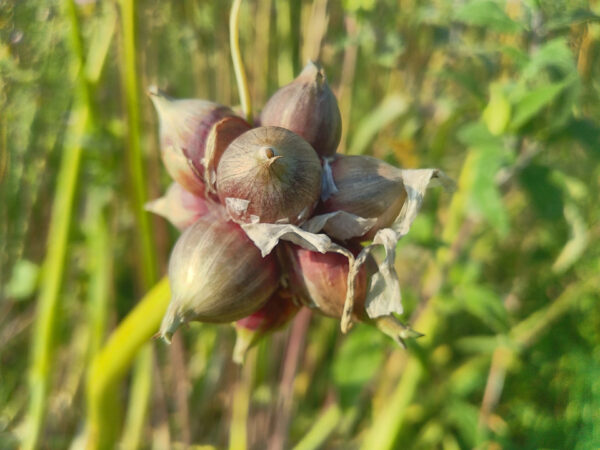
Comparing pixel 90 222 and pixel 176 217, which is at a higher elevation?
pixel 176 217

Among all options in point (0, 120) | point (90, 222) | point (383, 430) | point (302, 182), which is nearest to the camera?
point (302, 182)

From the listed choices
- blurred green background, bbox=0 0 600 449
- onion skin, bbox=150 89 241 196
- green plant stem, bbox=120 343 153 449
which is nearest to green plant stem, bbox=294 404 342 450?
blurred green background, bbox=0 0 600 449

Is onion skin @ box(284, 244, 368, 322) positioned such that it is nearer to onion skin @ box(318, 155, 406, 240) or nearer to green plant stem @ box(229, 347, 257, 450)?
onion skin @ box(318, 155, 406, 240)

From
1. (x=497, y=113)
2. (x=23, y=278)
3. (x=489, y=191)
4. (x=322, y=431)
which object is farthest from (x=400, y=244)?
(x=23, y=278)

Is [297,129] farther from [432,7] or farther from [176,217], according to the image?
[432,7]

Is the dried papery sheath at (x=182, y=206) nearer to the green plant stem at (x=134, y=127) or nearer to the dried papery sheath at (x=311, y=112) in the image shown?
the dried papery sheath at (x=311, y=112)

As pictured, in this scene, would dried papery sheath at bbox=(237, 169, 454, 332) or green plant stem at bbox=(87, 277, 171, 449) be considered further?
green plant stem at bbox=(87, 277, 171, 449)

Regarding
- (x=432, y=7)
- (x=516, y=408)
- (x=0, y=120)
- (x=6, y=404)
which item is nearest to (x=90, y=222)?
(x=0, y=120)
